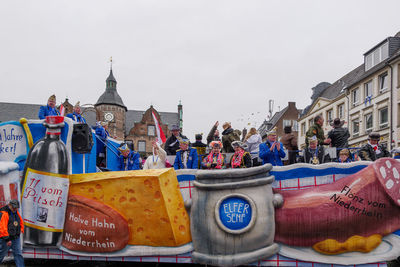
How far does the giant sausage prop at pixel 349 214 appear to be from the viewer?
537 centimetres

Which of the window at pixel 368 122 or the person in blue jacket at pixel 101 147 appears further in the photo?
the window at pixel 368 122

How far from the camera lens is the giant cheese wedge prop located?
5.70m

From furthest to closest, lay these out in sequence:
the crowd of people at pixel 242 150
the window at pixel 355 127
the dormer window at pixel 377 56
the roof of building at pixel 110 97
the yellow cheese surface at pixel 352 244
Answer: the roof of building at pixel 110 97 → the window at pixel 355 127 → the dormer window at pixel 377 56 → the crowd of people at pixel 242 150 → the yellow cheese surface at pixel 352 244

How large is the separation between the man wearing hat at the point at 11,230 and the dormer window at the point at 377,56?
28.1 m

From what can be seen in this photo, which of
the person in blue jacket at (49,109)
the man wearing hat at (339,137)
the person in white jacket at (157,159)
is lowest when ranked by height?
the person in white jacket at (157,159)

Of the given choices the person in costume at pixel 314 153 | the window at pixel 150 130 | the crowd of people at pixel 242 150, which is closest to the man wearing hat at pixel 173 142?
the crowd of people at pixel 242 150

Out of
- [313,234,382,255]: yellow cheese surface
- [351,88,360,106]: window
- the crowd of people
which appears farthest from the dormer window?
[313,234,382,255]: yellow cheese surface

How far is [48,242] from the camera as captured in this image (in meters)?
6.15

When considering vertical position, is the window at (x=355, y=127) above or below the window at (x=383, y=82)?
below

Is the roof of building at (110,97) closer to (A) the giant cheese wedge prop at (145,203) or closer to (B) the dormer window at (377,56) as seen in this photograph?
(B) the dormer window at (377,56)

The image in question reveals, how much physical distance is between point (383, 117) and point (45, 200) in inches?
Result: 1028

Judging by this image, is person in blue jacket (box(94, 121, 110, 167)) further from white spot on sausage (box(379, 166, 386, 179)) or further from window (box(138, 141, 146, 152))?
window (box(138, 141, 146, 152))

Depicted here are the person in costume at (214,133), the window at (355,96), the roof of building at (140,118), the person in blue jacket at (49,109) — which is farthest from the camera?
the roof of building at (140,118)

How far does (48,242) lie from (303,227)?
13.5ft
